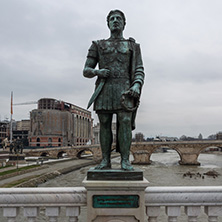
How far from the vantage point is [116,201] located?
293 centimetres

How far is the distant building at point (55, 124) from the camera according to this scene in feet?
193

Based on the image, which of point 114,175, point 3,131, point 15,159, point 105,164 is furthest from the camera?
point 3,131

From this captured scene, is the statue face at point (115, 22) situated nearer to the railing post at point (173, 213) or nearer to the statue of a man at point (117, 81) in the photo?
the statue of a man at point (117, 81)

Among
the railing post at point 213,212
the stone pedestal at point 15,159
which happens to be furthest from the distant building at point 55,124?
the railing post at point 213,212

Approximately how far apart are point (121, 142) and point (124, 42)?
1.56 metres

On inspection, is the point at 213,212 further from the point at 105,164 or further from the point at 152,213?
the point at 105,164

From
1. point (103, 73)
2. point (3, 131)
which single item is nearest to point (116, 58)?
point (103, 73)

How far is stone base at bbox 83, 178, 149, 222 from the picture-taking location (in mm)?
2893

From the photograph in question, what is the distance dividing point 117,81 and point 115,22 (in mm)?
929

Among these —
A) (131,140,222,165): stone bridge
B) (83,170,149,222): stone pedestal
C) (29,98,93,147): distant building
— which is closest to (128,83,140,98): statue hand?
(83,170,149,222): stone pedestal

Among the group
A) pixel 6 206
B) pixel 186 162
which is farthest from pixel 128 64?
pixel 186 162

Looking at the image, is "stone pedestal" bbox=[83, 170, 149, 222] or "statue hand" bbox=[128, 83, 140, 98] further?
"statue hand" bbox=[128, 83, 140, 98]

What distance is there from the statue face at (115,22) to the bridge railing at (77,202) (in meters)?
2.47

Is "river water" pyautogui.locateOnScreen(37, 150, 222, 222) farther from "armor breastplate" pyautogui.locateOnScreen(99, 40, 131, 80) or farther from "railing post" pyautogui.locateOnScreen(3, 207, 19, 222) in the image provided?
"armor breastplate" pyautogui.locateOnScreen(99, 40, 131, 80)
